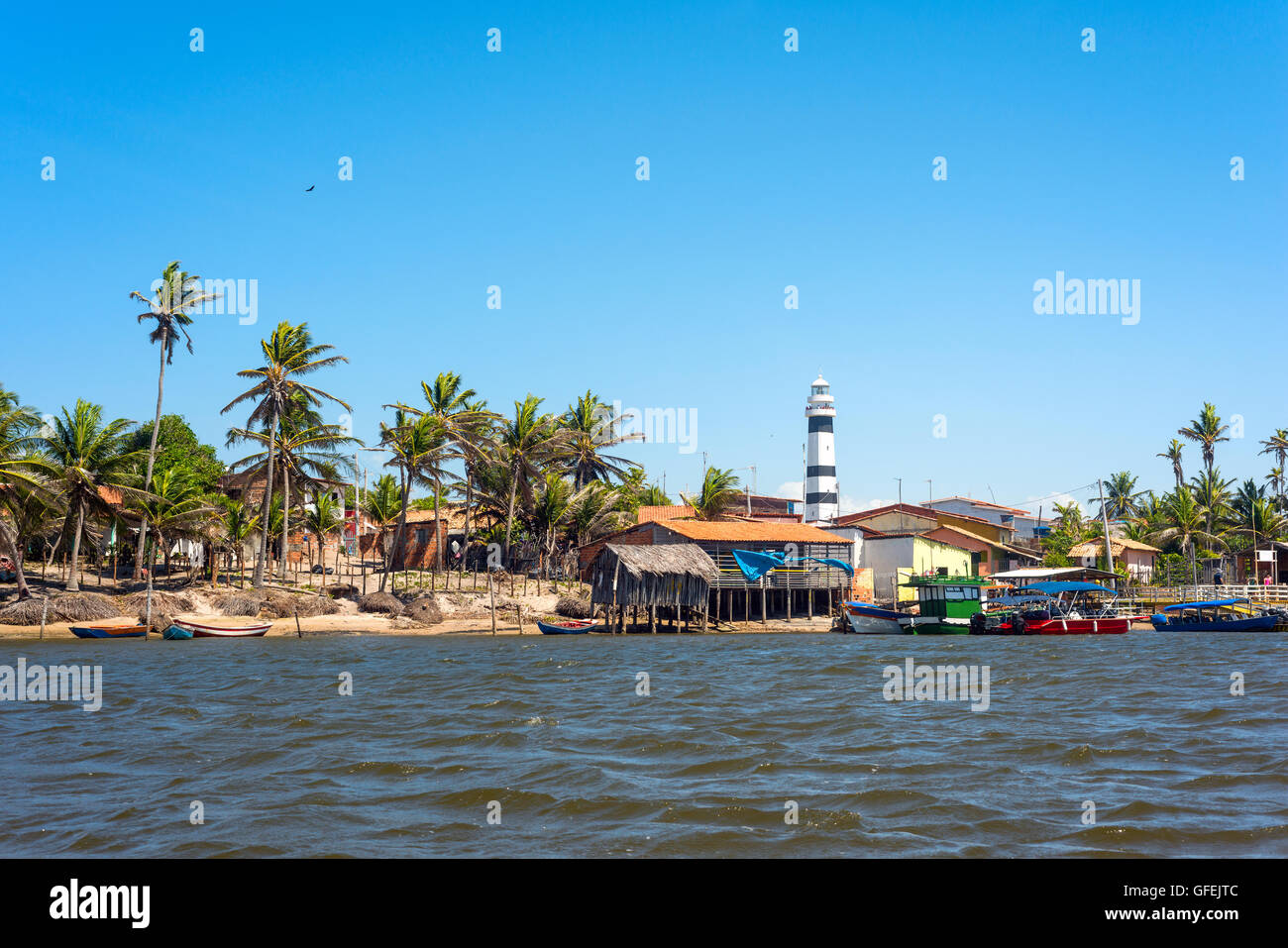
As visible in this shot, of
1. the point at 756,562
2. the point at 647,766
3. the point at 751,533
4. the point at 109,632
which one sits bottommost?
the point at 109,632

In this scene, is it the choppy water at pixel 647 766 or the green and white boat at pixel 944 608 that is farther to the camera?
the green and white boat at pixel 944 608

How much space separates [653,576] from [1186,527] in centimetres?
4032

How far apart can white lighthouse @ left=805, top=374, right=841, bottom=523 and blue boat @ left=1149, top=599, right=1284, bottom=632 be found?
30072mm

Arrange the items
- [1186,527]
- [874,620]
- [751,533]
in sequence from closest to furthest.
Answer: [874,620] → [751,533] → [1186,527]

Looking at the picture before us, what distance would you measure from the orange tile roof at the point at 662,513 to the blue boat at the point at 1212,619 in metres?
27.7

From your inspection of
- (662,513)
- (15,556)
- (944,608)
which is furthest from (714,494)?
(15,556)

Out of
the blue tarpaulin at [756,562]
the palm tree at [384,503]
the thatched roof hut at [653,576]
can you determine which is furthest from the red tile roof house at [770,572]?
the palm tree at [384,503]

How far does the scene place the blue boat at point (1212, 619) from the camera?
44344mm

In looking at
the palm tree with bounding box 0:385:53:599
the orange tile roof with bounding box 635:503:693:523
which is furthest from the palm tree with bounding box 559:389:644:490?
the palm tree with bounding box 0:385:53:599

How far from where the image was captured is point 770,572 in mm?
48562

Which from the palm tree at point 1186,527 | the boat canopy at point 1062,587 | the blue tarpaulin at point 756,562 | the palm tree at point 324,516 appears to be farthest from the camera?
the palm tree at point 1186,527

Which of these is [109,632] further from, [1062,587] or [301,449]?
[1062,587]

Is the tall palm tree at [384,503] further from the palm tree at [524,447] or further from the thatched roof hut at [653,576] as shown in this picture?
the thatched roof hut at [653,576]
